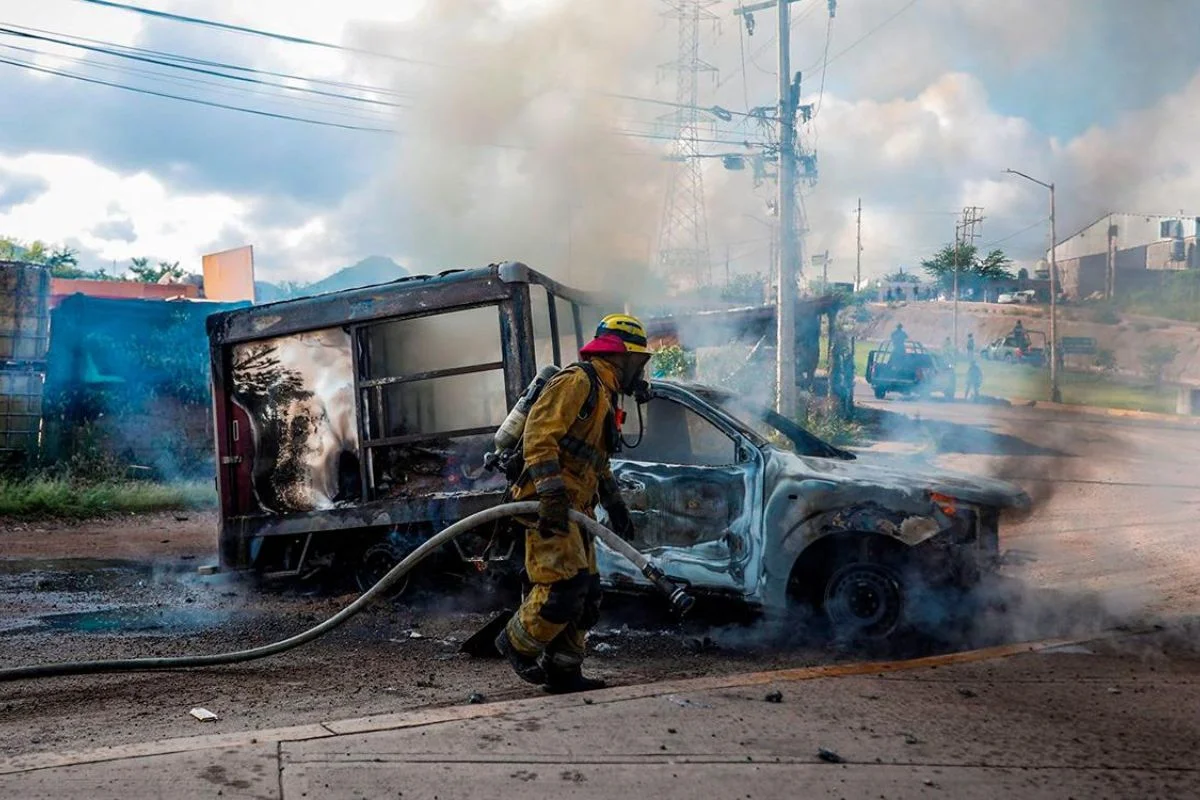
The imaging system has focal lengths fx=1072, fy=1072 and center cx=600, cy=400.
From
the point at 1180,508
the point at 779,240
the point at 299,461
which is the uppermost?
the point at 779,240

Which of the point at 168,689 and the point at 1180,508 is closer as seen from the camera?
the point at 168,689

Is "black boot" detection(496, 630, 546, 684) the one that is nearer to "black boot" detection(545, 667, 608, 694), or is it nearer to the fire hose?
"black boot" detection(545, 667, 608, 694)

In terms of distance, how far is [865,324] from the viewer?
42.3 m

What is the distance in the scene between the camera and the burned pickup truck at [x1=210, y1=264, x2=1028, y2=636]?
573 cm

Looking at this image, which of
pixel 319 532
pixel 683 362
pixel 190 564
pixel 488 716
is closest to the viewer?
pixel 488 716

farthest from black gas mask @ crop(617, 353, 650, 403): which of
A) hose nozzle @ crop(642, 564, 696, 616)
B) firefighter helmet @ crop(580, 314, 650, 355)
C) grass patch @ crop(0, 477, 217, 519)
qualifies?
grass patch @ crop(0, 477, 217, 519)

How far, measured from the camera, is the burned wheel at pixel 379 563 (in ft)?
23.7

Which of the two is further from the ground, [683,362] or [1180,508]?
[683,362]

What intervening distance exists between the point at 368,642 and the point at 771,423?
2787 millimetres

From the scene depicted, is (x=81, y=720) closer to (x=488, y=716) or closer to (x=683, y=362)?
(x=488, y=716)

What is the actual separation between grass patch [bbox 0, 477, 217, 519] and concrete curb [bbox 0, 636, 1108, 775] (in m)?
8.93

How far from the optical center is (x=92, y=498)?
39.7ft

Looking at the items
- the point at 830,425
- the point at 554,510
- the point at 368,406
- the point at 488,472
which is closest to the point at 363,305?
the point at 368,406

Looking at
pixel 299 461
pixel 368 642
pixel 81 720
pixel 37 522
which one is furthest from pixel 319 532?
pixel 37 522
